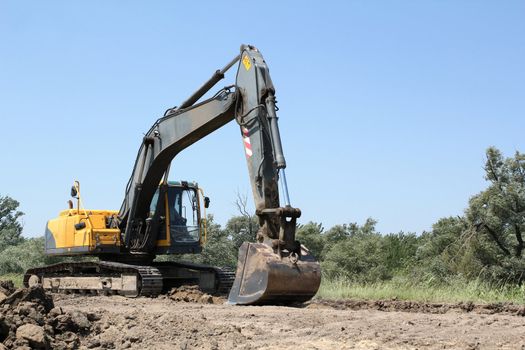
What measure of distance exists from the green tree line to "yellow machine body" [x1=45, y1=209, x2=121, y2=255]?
277 inches

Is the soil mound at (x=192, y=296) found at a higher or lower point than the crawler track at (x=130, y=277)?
lower

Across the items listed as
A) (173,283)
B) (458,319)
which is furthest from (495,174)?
(458,319)

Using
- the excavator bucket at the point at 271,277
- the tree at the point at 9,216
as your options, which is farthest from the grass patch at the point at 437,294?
the tree at the point at 9,216

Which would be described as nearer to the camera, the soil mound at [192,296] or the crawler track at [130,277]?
the soil mound at [192,296]

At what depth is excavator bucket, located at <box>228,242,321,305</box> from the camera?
33.8ft

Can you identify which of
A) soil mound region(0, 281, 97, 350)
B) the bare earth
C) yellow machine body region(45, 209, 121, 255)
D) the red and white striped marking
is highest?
the red and white striped marking

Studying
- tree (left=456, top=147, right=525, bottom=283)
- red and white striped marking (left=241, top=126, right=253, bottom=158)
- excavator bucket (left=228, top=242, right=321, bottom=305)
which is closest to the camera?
excavator bucket (left=228, top=242, right=321, bottom=305)

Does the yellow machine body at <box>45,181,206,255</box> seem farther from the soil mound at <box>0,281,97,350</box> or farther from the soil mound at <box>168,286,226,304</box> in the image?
the soil mound at <box>0,281,97,350</box>

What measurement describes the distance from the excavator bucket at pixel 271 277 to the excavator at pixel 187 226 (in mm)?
16

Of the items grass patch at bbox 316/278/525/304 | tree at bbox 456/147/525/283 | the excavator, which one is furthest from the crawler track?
tree at bbox 456/147/525/283

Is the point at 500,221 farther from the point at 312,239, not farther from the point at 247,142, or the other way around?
the point at 312,239

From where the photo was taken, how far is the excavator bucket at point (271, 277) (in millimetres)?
10305

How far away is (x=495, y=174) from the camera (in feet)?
63.1

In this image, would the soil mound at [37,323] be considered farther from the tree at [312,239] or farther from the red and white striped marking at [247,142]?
the tree at [312,239]
